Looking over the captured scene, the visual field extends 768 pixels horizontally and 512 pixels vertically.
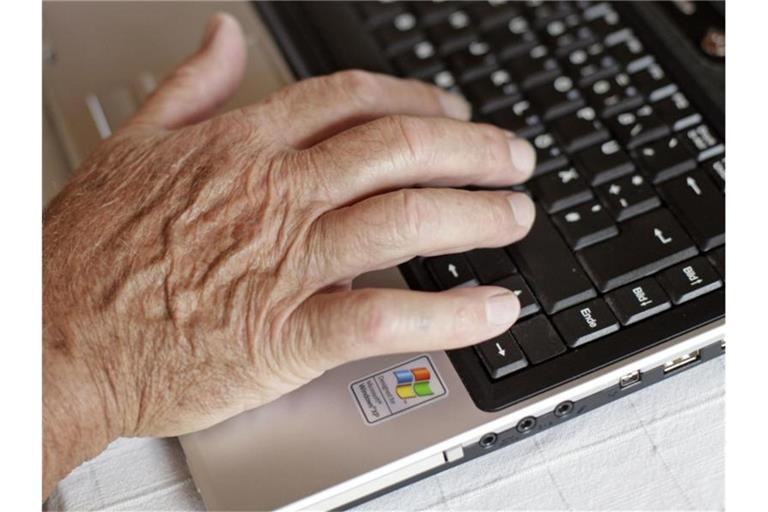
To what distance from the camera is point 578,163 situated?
2.48 ft

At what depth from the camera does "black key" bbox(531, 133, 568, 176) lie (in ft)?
2.49

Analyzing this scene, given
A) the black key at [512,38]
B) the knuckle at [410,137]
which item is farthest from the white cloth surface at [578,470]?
the black key at [512,38]

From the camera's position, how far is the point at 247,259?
67 centimetres

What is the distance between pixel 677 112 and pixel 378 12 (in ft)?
0.99

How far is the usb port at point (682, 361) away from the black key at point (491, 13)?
0.37m

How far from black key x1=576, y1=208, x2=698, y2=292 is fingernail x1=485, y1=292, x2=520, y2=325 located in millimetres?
74

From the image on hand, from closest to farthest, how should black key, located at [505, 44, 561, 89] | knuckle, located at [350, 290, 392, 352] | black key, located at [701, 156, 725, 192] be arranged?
knuckle, located at [350, 290, 392, 352] < black key, located at [701, 156, 725, 192] < black key, located at [505, 44, 561, 89]

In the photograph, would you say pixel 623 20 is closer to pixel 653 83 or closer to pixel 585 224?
pixel 653 83

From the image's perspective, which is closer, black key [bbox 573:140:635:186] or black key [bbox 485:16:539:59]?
black key [bbox 573:140:635:186]

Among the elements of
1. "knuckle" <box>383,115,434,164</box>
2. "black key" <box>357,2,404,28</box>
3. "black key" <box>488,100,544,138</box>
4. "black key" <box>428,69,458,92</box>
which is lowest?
"black key" <box>488,100,544,138</box>

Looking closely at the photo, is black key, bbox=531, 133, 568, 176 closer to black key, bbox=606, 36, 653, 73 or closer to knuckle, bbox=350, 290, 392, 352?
black key, bbox=606, 36, 653, 73

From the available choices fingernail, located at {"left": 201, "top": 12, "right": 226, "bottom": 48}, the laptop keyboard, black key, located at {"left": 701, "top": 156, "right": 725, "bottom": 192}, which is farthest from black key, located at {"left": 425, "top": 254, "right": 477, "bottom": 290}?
fingernail, located at {"left": 201, "top": 12, "right": 226, "bottom": 48}

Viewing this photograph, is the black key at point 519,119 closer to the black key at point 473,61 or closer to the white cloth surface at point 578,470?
the black key at point 473,61

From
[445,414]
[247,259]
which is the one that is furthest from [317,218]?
[445,414]
